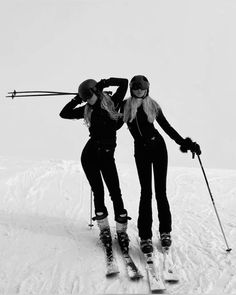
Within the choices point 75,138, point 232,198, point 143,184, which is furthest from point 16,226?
point 75,138

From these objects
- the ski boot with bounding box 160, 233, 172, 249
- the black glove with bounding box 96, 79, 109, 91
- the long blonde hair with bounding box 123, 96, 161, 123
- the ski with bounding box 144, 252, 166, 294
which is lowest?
the ski with bounding box 144, 252, 166, 294

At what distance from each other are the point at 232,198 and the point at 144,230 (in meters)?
5.45

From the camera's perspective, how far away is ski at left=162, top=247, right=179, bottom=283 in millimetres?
6188

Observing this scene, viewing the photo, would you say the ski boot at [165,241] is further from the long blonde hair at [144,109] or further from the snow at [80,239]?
the long blonde hair at [144,109]

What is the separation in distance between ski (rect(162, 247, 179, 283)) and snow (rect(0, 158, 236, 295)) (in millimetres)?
83

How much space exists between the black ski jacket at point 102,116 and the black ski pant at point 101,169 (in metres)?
0.12

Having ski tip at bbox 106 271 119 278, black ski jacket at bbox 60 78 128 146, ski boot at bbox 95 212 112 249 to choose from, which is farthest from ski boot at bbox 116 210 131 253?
black ski jacket at bbox 60 78 128 146

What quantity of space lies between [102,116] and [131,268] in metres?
2.20

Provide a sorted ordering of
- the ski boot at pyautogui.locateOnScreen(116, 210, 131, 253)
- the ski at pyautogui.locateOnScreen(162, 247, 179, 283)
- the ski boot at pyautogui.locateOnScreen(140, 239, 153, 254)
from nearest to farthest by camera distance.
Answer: the ski at pyautogui.locateOnScreen(162, 247, 179, 283) < the ski boot at pyautogui.locateOnScreen(140, 239, 153, 254) < the ski boot at pyautogui.locateOnScreen(116, 210, 131, 253)

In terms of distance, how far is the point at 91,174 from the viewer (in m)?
7.12

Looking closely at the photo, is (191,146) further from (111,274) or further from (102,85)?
(111,274)

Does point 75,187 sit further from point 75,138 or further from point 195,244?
point 75,138

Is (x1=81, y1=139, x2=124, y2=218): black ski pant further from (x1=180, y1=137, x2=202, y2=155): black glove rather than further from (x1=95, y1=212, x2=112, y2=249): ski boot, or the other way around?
(x1=180, y1=137, x2=202, y2=155): black glove

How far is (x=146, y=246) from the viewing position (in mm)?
6766
